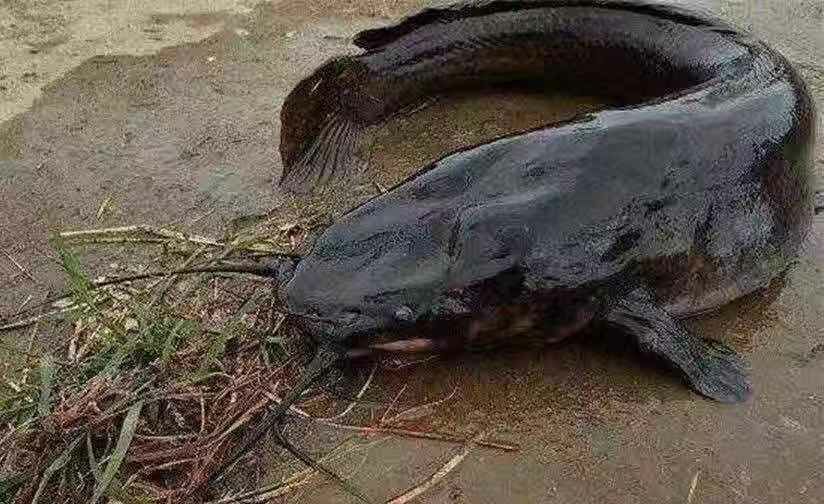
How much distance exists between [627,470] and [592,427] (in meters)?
0.15

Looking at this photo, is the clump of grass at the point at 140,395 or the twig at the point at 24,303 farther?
the twig at the point at 24,303

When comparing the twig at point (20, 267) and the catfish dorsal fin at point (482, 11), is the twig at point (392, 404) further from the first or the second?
the catfish dorsal fin at point (482, 11)

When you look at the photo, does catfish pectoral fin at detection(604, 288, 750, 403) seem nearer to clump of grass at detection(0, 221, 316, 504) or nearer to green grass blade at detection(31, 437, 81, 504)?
clump of grass at detection(0, 221, 316, 504)

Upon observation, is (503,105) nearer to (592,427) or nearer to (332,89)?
(332,89)

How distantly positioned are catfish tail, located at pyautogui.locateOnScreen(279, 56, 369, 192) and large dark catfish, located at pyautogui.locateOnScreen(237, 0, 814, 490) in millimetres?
1004

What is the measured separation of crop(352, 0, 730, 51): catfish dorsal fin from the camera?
3.68 meters

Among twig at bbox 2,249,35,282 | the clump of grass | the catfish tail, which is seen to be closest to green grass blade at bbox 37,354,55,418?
the clump of grass

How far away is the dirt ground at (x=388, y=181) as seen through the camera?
2.11 meters

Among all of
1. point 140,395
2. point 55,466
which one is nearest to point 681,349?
point 140,395

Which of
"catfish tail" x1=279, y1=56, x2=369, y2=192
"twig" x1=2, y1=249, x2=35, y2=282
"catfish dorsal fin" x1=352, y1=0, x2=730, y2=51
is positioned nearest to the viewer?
"twig" x1=2, y1=249, x2=35, y2=282

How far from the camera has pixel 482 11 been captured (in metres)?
3.94

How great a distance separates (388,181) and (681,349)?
1.43m

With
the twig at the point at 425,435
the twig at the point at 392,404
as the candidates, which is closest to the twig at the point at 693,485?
the twig at the point at 425,435

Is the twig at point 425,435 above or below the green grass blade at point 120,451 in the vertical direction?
below
